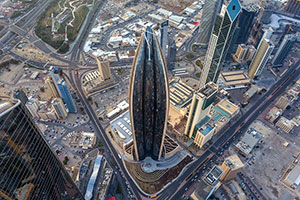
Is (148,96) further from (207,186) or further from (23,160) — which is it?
(23,160)

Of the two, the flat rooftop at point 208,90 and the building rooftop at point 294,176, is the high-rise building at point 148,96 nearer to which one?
the flat rooftop at point 208,90

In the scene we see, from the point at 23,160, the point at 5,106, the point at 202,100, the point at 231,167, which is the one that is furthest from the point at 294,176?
the point at 5,106

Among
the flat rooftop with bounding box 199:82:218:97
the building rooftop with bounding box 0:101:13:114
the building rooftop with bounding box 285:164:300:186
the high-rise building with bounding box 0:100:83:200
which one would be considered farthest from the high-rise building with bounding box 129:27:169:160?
the building rooftop with bounding box 285:164:300:186

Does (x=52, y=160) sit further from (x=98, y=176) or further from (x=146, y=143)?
(x=146, y=143)

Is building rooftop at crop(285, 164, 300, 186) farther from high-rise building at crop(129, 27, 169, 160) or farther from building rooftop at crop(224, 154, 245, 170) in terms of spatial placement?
high-rise building at crop(129, 27, 169, 160)

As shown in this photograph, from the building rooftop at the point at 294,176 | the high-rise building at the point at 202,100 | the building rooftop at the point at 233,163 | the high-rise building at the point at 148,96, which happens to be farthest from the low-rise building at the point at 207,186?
the building rooftop at the point at 294,176
